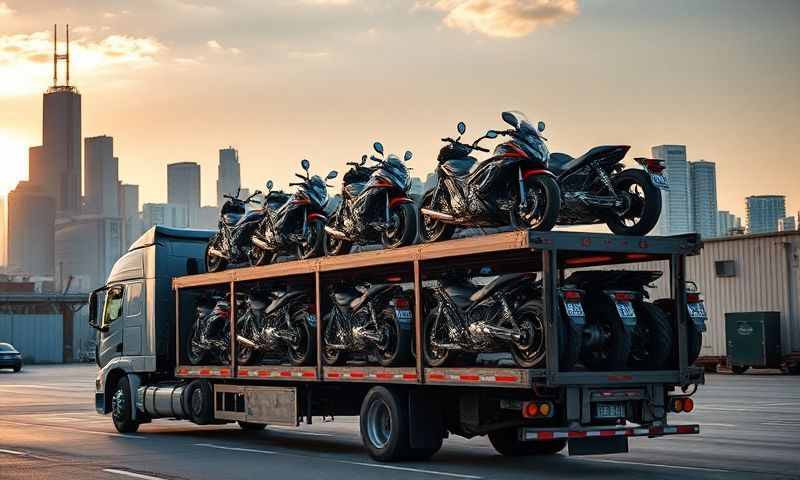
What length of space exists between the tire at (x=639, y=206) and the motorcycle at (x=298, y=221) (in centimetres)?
507

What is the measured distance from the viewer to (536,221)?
13.0 meters

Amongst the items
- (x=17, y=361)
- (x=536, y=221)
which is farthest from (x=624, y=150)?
(x=17, y=361)

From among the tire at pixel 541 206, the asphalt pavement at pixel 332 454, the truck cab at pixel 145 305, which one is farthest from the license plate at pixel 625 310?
the truck cab at pixel 145 305

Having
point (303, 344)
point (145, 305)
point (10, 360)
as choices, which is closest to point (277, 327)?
point (303, 344)

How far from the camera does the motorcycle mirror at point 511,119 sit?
44.1ft

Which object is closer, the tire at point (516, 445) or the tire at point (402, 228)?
the tire at point (402, 228)

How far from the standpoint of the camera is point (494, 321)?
1312cm

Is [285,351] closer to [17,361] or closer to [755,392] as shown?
[755,392]

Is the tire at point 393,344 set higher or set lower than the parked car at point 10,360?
higher

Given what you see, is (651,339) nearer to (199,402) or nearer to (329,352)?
(329,352)

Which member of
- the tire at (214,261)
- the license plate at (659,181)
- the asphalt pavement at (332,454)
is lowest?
the asphalt pavement at (332,454)

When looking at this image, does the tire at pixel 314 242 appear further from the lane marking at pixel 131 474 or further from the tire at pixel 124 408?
the tire at pixel 124 408

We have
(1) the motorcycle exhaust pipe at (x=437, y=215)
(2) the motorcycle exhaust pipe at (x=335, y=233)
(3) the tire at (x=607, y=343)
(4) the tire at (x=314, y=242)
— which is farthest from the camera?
(4) the tire at (x=314, y=242)

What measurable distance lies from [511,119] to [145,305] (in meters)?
9.47
